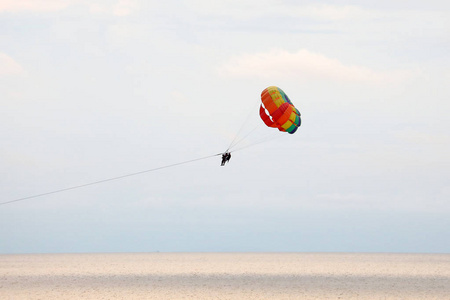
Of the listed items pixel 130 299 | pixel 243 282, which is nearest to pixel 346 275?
pixel 243 282

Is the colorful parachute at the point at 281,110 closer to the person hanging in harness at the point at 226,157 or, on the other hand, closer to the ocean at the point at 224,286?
the person hanging in harness at the point at 226,157

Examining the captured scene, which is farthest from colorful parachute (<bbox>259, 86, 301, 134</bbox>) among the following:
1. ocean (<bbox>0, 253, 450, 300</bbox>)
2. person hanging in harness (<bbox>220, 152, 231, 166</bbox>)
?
ocean (<bbox>0, 253, 450, 300</bbox>)

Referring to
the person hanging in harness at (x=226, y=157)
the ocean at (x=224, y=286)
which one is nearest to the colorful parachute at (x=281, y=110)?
the person hanging in harness at (x=226, y=157)

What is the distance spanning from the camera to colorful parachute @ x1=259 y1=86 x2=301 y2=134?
51.2 m

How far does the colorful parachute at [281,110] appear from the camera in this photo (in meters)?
51.2

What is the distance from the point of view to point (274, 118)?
51.5m

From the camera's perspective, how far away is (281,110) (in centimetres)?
5109

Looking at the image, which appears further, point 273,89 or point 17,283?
point 17,283

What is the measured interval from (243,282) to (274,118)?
1757 centimetres

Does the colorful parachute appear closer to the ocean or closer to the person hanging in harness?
the person hanging in harness

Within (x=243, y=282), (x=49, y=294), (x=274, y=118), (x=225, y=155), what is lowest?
(x=49, y=294)

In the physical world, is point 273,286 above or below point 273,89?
below

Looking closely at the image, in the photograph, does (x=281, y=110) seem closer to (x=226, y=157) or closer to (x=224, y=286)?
(x=226, y=157)

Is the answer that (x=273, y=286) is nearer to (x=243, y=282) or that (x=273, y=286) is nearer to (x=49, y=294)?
(x=243, y=282)
